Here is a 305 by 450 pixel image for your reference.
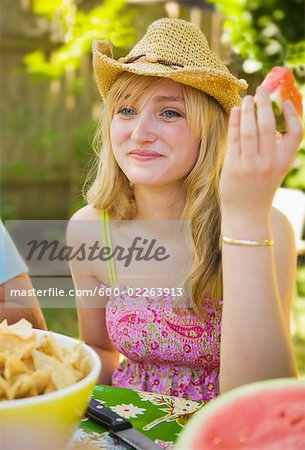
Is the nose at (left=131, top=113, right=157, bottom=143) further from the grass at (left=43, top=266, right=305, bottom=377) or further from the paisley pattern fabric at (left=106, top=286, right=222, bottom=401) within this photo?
the grass at (left=43, top=266, right=305, bottom=377)

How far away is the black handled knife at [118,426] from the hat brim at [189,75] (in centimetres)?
93

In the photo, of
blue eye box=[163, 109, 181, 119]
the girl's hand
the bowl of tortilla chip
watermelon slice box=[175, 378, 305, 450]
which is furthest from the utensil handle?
blue eye box=[163, 109, 181, 119]

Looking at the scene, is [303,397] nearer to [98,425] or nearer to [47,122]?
[98,425]

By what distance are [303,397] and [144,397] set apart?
1.91 feet

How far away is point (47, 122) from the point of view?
7090 millimetres

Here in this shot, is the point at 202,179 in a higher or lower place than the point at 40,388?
higher

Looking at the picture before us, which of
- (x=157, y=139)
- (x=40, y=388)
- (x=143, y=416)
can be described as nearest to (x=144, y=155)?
(x=157, y=139)

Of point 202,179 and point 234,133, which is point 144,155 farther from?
point 234,133

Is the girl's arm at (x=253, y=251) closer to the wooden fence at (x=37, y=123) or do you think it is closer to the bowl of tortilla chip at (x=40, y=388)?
the bowl of tortilla chip at (x=40, y=388)

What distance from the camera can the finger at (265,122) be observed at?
1237 mm

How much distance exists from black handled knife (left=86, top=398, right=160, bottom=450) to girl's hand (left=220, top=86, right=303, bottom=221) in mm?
460

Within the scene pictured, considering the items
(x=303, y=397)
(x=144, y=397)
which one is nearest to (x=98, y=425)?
(x=144, y=397)

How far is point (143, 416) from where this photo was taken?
1435mm

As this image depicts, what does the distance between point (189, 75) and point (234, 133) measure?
674 millimetres
